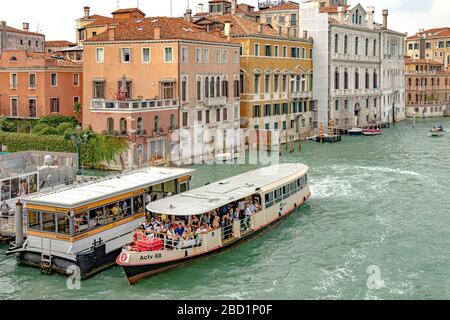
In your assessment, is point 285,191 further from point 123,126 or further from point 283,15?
point 283,15

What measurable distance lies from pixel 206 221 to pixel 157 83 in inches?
646

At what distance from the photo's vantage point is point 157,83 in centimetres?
3123

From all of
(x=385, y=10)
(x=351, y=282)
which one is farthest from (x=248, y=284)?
(x=385, y=10)

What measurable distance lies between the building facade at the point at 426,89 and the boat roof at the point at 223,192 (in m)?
44.2

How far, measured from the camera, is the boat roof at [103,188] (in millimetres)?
14789

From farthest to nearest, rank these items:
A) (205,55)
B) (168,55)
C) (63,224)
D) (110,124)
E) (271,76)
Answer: (271,76), (205,55), (168,55), (110,124), (63,224)

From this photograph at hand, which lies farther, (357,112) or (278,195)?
(357,112)

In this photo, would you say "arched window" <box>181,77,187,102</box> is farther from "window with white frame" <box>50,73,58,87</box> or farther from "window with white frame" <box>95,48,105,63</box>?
"window with white frame" <box>50,73,58,87</box>

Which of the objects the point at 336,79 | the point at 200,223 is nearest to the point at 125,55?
the point at 200,223

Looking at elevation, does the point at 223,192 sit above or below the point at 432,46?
below

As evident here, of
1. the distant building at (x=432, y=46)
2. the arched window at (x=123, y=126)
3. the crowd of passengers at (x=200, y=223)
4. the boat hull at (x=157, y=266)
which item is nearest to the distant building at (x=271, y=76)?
the arched window at (x=123, y=126)

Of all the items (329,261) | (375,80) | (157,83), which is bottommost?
(329,261)

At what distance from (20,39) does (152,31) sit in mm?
19648

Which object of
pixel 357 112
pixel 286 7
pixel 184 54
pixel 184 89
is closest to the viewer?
pixel 184 54
